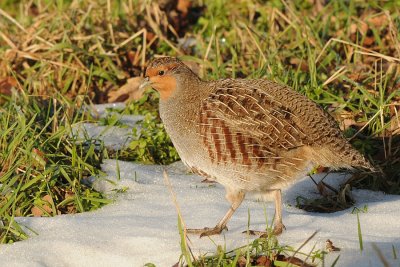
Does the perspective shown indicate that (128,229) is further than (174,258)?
Yes

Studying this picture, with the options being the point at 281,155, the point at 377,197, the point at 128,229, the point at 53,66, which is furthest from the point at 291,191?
the point at 53,66

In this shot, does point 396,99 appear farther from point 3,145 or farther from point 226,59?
point 3,145

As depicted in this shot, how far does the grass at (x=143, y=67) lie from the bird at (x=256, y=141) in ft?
1.88

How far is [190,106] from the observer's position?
4.89 meters

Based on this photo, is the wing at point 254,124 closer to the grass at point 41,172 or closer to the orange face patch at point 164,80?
the orange face patch at point 164,80

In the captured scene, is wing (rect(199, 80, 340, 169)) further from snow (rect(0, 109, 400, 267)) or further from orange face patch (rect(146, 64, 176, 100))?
snow (rect(0, 109, 400, 267))

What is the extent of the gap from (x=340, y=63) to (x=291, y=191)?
1.64 metres

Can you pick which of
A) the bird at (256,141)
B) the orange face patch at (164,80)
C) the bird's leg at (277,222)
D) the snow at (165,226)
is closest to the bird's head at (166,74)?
the orange face patch at (164,80)

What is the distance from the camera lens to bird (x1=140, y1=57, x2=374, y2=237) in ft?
15.1

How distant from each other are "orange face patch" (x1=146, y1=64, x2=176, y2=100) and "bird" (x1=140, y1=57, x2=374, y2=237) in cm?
24

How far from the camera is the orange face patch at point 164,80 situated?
5039 millimetres

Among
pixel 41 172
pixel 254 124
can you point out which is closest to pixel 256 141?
pixel 254 124

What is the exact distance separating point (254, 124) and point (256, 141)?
0.10m

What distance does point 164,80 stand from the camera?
5.06 meters
